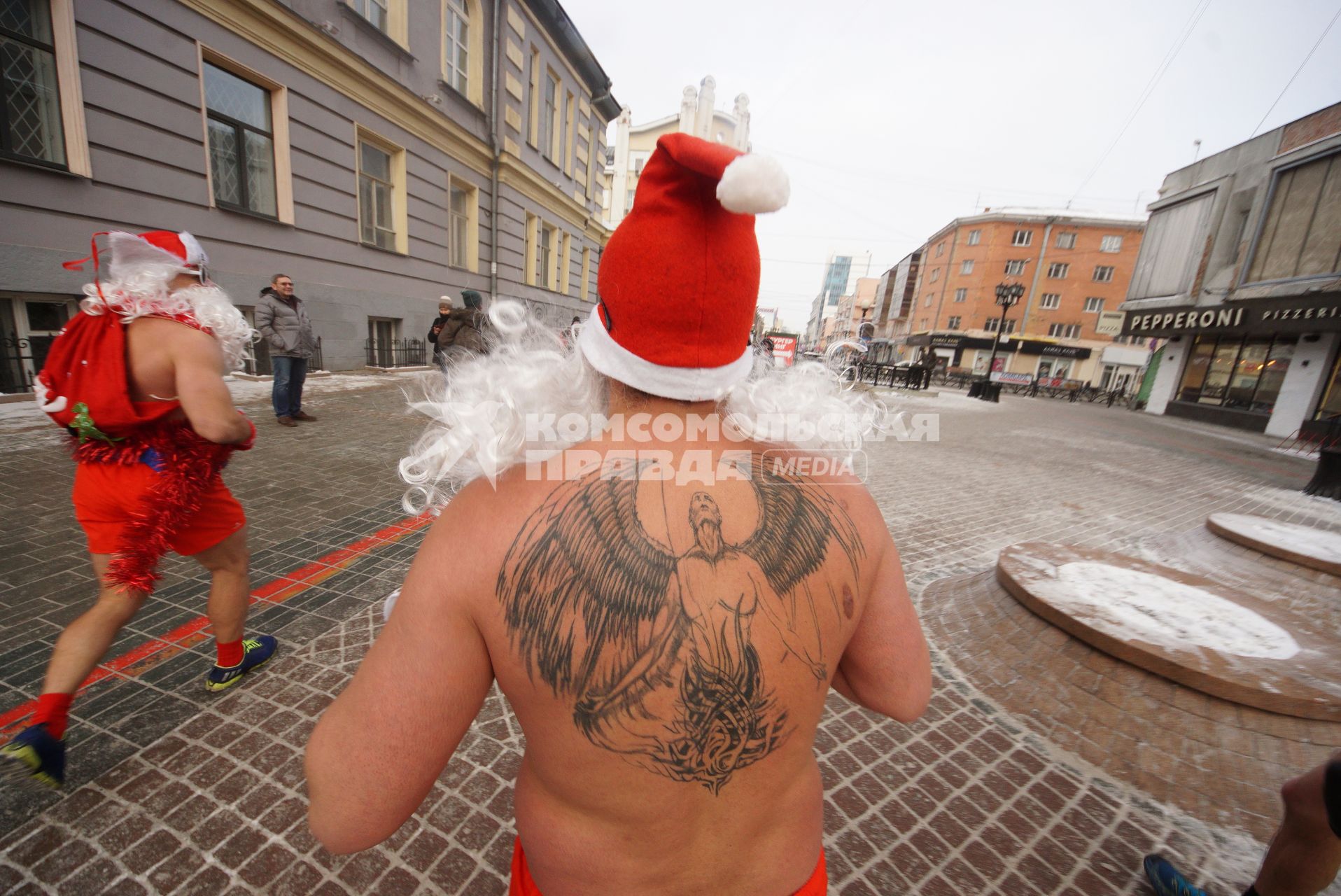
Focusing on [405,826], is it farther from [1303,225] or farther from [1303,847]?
[1303,225]

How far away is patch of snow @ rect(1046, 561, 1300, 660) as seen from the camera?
2.66 metres

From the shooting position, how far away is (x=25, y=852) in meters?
1.59

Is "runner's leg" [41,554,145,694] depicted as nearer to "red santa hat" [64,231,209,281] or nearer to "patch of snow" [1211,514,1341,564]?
"red santa hat" [64,231,209,281]

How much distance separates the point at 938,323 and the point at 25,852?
49974mm

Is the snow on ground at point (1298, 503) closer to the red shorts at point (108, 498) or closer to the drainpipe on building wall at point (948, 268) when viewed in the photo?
the red shorts at point (108, 498)

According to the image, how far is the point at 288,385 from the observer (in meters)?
6.61

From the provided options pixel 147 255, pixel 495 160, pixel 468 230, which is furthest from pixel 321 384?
pixel 147 255

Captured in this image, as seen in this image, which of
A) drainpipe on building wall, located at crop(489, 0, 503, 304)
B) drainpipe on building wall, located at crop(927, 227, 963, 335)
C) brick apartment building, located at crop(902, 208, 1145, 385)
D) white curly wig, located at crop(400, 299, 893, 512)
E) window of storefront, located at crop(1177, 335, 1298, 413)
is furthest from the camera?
drainpipe on building wall, located at crop(927, 227, 963, 335)

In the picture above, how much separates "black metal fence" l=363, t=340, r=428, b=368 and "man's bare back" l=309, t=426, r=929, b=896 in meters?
12.4

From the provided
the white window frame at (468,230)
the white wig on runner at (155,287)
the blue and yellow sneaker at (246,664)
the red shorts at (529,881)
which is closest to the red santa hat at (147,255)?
the white wig on runner at (155,287)

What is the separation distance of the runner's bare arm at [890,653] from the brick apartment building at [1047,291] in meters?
44.9

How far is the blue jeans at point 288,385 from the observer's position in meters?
6.45

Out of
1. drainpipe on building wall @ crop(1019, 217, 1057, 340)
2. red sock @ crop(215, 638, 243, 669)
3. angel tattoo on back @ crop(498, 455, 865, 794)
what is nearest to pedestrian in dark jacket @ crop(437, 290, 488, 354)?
red sock @ crop(215, 638, 243, 669)

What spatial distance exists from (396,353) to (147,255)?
1133 centimetres
